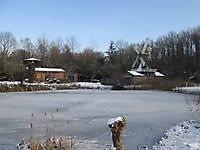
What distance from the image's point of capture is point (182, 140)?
292 inches

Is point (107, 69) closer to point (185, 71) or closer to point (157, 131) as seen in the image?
point (185, 71)

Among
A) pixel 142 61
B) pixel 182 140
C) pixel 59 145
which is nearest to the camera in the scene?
pixel 59 145

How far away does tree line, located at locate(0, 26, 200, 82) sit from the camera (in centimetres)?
5997

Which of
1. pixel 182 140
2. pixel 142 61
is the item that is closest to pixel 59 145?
pixel 182 140

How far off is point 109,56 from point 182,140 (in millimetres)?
64522

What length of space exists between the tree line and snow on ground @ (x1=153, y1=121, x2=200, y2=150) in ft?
141

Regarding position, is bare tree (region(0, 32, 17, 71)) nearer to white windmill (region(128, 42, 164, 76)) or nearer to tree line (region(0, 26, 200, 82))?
tree line (region(0, 26, 200, 82))

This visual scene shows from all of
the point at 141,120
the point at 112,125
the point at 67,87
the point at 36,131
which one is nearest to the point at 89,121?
the point at 141,120

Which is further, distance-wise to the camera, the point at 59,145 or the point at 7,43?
the point at 7,43

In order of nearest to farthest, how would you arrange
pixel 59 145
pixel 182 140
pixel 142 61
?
pixel 59 145
pixel 182 140
pixel 142 61

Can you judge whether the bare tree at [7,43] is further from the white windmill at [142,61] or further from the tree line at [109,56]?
the white windmill at [142,61]

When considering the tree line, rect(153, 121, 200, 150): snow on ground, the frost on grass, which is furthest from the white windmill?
the frost on grass

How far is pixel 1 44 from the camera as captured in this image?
69.4m

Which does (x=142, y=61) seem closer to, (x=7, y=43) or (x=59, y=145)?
(x=7, y=43)
